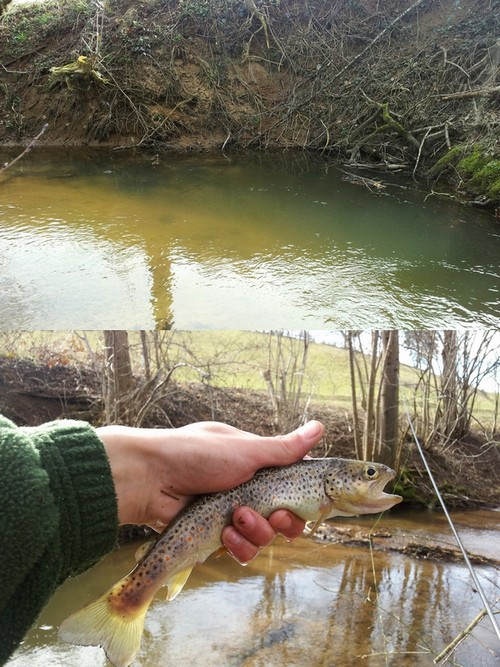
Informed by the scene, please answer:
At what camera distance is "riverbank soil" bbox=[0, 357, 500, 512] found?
5.80m


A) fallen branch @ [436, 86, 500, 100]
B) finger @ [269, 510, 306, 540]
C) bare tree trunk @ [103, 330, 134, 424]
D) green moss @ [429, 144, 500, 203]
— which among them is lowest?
bare tree trunk @ [103, 330, 134, 424]

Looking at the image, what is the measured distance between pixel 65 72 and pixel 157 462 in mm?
10448

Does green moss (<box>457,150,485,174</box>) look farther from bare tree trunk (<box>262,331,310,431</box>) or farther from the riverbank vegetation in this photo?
bare tree trunk (<box>262,331,310,431</box>)

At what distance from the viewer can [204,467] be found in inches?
79.0

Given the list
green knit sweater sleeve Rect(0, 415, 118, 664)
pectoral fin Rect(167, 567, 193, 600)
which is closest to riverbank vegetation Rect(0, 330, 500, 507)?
pectoral fin Rect(167, 567, 193, 600)

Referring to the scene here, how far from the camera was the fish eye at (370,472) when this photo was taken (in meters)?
1.87

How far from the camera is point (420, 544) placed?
5.11 meters

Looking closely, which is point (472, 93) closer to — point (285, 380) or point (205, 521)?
point (285, 380)

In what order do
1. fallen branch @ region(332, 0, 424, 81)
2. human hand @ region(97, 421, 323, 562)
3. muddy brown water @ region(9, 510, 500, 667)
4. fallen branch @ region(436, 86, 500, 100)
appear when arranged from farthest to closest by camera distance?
1. fallen branch @ region(332, 0, 424, 81)
2. fallen branch @ region(436, 86, 500, 100)
3. muddy brown water @ region(9, 510, 500, 667)
4. human hand @ region(97, 421, 323, 562)

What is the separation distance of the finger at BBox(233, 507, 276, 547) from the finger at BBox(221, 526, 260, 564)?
11mm

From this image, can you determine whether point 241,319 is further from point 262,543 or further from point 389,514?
point 262,543

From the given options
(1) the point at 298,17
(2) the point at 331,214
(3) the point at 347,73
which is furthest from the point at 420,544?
(1) the point at 298,17

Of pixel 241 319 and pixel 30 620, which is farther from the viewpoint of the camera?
pixel 241 319

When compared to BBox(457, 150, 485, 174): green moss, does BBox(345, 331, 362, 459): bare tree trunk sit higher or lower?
lower
